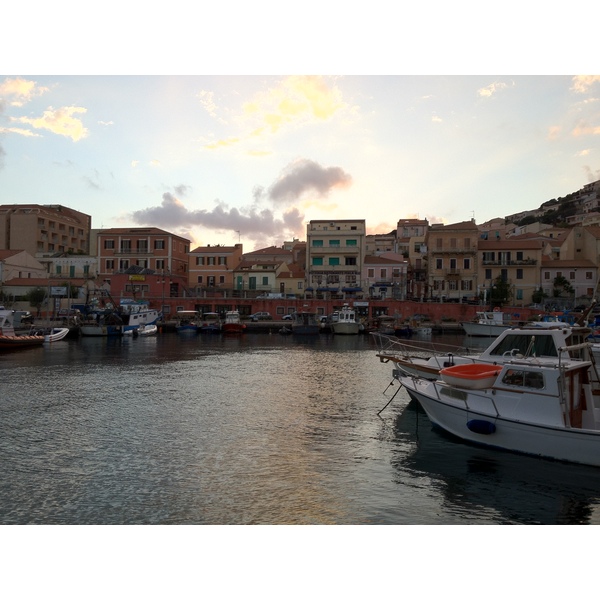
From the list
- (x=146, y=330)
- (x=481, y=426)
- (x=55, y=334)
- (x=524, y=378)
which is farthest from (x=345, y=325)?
(x=524, y=378)

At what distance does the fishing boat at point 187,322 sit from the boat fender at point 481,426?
54.7m

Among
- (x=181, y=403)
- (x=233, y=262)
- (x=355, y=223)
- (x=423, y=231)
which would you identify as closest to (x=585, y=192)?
(x=423, y=231)

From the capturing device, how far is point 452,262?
78875mm

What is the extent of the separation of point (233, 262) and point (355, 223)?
66.9ft

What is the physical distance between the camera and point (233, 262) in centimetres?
8700

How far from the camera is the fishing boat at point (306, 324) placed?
6562 cm

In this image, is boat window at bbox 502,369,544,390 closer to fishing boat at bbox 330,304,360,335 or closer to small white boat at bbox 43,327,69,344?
small white boat at bbox 43,327,69,344

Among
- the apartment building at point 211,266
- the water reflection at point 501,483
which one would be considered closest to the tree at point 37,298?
the apartment building at point 211,266

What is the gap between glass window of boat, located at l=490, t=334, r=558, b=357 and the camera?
16406 mm

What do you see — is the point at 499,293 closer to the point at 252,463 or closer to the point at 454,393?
the point at 454,393

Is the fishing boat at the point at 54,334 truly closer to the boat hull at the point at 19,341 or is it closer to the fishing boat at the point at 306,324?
the boat hull at the point at 19,341

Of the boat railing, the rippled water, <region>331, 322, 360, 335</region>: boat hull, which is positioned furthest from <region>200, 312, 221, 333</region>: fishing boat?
the rippled water

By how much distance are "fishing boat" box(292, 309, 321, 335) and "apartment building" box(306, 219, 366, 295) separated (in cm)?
971

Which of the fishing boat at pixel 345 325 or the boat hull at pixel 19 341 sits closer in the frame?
the boat hull at pixel 19 341
